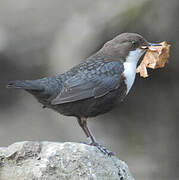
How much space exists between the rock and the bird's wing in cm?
77

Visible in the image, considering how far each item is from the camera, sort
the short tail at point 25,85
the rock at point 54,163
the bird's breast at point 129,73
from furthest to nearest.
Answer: the bird's breast at point 129,73 < the short tail at point 25,85 < the rock at point 54,163

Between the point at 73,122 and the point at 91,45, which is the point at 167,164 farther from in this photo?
the point at 91,45

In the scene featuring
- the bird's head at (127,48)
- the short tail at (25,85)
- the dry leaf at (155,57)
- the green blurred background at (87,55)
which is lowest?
the green blurred background at (87,55)

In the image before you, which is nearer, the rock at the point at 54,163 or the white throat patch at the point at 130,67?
the rock at the point at 54,163

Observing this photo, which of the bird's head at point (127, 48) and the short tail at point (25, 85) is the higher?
the short tail at point (25, 85)

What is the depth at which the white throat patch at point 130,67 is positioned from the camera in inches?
180

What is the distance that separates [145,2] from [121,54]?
216 centimetres

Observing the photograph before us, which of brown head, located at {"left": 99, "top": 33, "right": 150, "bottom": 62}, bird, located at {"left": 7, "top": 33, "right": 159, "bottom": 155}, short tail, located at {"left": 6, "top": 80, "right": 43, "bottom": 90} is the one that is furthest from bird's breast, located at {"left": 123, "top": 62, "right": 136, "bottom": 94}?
short tail, located at {"left": 6, "top": 80, "right": 43, "bottom": 90}

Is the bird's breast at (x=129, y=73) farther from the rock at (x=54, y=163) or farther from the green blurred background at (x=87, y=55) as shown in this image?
the green blurred background at (x=87, y=55)

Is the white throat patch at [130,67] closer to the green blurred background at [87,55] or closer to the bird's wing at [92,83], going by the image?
the bird's wing at [92,83]

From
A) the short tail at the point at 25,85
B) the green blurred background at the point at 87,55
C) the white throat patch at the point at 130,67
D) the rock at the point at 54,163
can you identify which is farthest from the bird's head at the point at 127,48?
the green blurred background at the point at 87,55

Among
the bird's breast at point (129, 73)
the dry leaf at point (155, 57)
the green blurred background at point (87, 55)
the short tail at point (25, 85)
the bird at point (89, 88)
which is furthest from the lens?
the green blurred background at point (87, 55)

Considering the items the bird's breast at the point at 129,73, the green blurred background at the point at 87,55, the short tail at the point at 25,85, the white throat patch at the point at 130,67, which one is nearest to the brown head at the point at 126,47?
the white throat patch at the point at 130,67

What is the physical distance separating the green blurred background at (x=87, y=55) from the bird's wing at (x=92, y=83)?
2.04m
